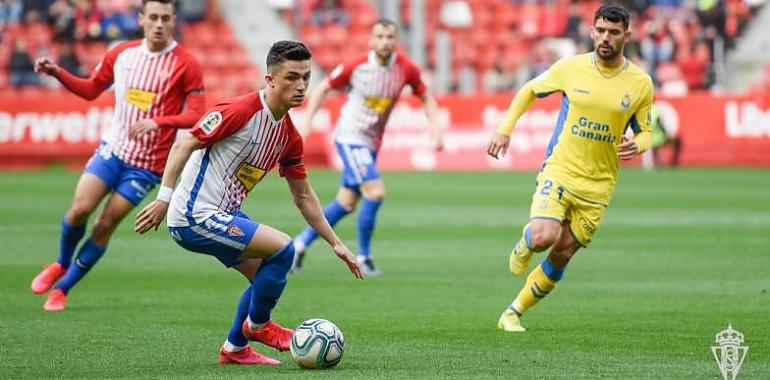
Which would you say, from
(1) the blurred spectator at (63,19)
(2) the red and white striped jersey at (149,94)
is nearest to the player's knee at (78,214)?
(2) the red and white striped jersey at (149,94)

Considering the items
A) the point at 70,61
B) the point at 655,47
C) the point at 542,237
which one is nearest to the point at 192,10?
the point at 70,61

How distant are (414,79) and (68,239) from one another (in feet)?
14.0

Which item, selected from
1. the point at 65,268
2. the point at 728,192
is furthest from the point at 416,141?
the point at 65,268

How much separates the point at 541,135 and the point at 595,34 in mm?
18701

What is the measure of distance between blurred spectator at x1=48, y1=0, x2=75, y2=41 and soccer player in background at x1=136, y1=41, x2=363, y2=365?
24.4 meters

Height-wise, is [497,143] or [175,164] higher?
[175,164]

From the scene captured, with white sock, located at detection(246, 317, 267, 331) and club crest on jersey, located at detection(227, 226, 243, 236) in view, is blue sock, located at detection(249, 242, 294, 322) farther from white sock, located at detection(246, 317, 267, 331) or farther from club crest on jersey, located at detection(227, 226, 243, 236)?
club crest on jersey, located at detection(227, 226, 243, 236)

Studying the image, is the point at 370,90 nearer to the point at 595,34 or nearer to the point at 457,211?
the point at 595,34

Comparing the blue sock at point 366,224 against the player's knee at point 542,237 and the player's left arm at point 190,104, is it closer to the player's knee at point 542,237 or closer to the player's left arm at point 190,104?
the player's left arm at point 190,104

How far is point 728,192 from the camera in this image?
74.7 feet

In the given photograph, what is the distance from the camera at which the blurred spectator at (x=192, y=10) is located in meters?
33.9

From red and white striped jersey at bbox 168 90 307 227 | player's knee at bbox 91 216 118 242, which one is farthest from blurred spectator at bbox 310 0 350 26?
red and white striped jersey at bbox 168 90 307 227

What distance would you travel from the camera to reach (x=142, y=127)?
403 inches

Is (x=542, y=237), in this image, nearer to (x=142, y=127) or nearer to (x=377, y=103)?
(x=142, y=127)
